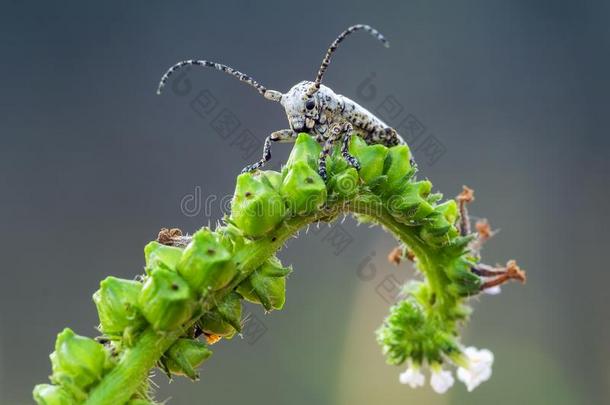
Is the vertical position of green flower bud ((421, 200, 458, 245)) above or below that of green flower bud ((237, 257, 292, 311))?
below

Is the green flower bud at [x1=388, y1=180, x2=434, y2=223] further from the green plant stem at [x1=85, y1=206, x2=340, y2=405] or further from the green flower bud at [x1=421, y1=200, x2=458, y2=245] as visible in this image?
the green plant stem at [x1=85, y1=206, x2=340, y2=405]

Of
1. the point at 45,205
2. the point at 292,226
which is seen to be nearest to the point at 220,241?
the point at 292,226

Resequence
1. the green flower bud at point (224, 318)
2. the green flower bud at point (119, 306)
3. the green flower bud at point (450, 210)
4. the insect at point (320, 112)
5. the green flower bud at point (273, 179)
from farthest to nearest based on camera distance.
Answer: the insect at point (320, 112), the green flower bud at point (450, 210), the green flower bud at point (273, 179), the green flower bud at point (224, 318), the green flower bud at point (119, 306)

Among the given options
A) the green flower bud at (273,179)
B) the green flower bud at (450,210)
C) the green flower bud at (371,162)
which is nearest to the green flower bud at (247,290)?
the green flower bud at (273,179)

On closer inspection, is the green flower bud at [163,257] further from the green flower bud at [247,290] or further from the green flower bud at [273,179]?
the green flower bud at [273,179]

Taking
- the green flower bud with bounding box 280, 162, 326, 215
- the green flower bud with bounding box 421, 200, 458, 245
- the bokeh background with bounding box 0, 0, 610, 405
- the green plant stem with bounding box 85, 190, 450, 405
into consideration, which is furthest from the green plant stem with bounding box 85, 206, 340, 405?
the bokeh background with bounding box 0, 0, 610, 405

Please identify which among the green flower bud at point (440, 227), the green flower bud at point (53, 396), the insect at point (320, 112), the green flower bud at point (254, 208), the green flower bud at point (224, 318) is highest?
the insect at point (320, 112)
